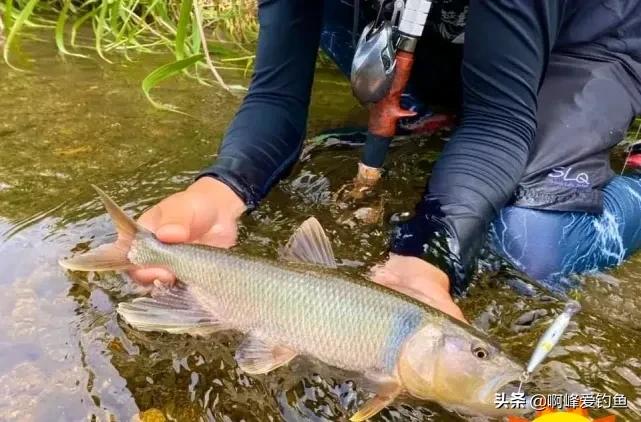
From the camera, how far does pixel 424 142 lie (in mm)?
2195

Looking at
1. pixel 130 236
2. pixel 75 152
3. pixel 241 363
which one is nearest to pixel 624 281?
pixel 241 363

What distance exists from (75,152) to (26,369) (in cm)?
98

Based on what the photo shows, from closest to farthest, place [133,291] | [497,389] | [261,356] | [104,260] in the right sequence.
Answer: [497,389] < [261,356] < [104,260] < [133,291]

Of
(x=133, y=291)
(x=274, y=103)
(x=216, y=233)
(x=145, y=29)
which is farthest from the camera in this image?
(x=145, y=29)

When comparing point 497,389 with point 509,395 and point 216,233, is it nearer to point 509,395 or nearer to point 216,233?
point 509,395

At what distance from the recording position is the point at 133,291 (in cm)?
137

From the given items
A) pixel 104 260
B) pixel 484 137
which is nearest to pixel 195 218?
pixel 104 260

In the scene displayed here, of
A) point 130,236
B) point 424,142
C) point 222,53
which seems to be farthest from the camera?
point 222,53

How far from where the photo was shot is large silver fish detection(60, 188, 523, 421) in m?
1.00

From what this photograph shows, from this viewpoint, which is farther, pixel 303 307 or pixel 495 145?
pixel 495 145

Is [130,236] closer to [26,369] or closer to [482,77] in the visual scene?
[26,369]

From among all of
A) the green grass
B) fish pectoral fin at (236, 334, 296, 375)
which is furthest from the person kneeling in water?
the green grass

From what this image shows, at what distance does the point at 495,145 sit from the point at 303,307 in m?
0.57

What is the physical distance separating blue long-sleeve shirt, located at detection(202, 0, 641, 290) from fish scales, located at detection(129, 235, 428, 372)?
→ 0.85 ft
